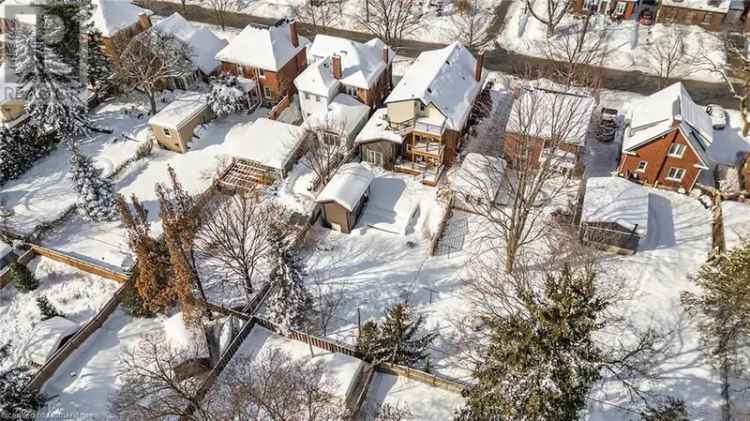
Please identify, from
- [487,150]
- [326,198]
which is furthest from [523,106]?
[326,198]

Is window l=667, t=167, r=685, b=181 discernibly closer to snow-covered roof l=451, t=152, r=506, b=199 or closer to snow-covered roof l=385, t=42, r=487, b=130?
snow-covered roof l=451, t=152, r=506, b=199

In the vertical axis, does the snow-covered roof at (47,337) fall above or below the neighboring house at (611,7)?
below

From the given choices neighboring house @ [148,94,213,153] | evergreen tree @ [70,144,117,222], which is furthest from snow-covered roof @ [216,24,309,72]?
evergreen tree @ [70,144,117,222]

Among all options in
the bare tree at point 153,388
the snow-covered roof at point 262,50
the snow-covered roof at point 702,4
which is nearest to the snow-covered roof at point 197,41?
the snow-covered roof at point 262,50

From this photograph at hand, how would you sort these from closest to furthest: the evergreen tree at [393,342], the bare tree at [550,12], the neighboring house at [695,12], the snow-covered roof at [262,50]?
1. the evergreen tree at [393,342]
2. the snow-covered roof at [262,50]
3. the bare tree at [550,12]
4. the neighboring house at [695,12]

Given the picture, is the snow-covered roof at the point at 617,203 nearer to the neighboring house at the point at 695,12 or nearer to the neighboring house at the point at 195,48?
the neighboring house at the point at 695,12
